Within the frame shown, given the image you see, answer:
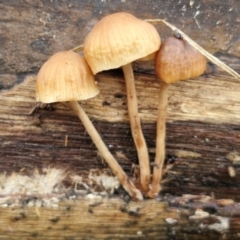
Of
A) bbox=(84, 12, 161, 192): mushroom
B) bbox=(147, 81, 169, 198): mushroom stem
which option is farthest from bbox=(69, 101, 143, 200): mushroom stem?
bbox=(84, 12, 161, 192): mushroom

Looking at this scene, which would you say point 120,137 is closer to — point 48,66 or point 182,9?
point 48,66

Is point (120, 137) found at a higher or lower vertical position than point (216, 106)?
lower

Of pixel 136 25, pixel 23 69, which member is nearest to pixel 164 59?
pixel 136 25

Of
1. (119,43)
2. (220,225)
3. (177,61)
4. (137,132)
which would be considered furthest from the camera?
(220,225)

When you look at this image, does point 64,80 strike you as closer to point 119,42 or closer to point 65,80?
point 65,80

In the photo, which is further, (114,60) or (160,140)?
(160,140)

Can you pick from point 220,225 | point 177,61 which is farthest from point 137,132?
point 220,225

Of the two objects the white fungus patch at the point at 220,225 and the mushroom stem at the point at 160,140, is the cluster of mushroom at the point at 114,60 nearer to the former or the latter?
the mushroom stem at the point at 160,140
